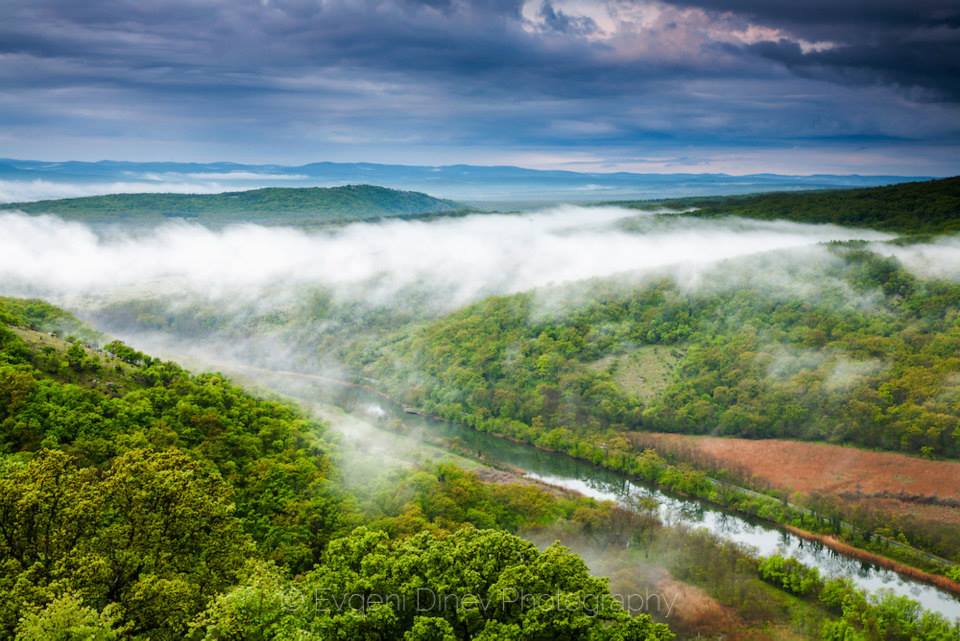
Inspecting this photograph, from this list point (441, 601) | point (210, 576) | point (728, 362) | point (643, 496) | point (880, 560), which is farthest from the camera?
point (728, 362)

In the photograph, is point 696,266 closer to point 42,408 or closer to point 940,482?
point 940,482

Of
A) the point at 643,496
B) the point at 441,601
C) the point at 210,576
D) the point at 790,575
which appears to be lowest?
the point at 643,496

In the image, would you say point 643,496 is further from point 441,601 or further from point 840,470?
point 441,601

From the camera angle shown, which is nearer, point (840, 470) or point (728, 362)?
point (840, 470)

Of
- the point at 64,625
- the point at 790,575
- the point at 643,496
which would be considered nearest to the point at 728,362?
the point at 643,496

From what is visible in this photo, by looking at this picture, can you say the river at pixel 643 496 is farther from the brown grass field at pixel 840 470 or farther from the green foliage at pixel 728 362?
the brown grass field at pixel 840 470

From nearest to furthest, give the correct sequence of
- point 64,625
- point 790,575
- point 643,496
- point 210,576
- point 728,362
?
point 64,625 < point 210,576 < point 790,575 < point 643,496 < point 728,362

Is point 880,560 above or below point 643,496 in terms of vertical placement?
above

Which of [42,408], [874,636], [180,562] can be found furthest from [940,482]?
[42,408]

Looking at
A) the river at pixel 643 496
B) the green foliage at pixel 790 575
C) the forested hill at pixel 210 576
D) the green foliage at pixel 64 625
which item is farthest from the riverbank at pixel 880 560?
the green foliage at pixel 64 625
